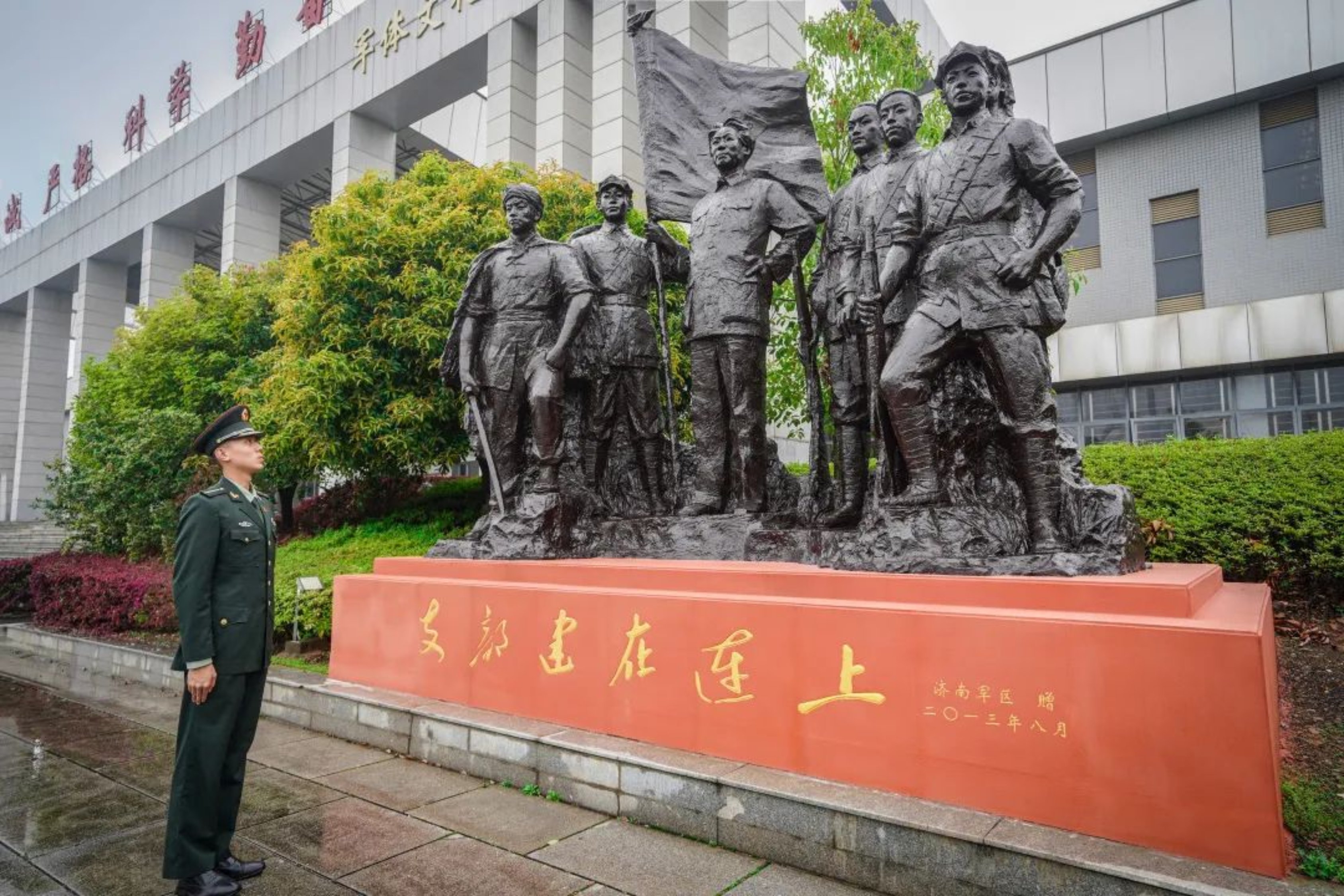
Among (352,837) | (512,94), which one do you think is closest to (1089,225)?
(512,94)

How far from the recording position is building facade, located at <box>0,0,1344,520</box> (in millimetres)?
13414

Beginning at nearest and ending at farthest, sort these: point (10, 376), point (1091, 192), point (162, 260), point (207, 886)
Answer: point (207, 886), point (1091, 192), point (162, 260), point (10, 376)

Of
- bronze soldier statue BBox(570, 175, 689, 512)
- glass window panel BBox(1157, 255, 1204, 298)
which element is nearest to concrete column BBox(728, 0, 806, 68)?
glass window panel BBox(1157, 255, 1204, 298)

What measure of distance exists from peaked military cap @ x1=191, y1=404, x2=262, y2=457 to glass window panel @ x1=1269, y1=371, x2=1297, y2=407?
15936mm

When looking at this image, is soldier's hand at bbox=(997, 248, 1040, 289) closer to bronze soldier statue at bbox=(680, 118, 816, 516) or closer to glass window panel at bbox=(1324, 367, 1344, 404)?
bronze soldier statue at bbox=(680, 118, 816, 516)

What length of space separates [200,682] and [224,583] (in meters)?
0.36

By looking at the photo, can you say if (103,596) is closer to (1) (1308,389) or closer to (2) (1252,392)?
(2) (1252,392)

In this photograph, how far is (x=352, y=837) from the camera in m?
3.38

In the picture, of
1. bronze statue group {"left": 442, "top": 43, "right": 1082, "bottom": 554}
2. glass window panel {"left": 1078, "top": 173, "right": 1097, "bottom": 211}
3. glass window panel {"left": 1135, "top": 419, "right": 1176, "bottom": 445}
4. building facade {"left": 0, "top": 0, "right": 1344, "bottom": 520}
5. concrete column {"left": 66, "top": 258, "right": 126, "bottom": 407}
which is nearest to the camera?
bronze statue group {"left": 442, "top": 43, "right": 1082, "bottom": 554}

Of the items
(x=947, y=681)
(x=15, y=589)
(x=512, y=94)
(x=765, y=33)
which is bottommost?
(x=15, y=589)

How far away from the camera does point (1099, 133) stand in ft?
49.2

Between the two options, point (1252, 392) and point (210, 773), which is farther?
point (1252, 392)

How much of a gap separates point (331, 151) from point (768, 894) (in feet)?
71.0

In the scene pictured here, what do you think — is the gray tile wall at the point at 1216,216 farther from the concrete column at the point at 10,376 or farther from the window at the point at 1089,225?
the concrete column at the point at 10,376
